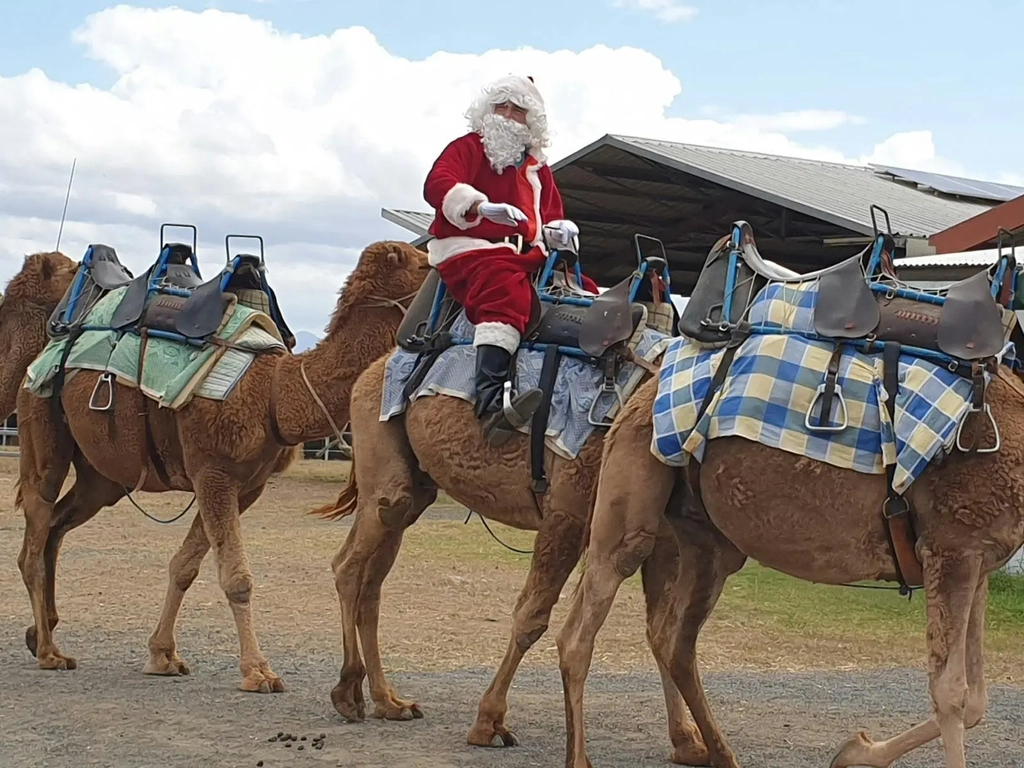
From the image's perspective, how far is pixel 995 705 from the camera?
7645 mm

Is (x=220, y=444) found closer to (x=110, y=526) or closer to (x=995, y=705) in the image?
(x=995, y=705)

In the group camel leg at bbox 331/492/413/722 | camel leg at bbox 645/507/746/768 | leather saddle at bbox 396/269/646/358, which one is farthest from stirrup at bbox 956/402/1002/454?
camel leg at bbox 331/492/413/722

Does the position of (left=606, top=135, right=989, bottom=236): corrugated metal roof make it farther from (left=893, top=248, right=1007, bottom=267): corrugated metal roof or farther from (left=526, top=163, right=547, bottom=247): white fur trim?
(left=526, top=163, right=547, bottom=247): white fur trim

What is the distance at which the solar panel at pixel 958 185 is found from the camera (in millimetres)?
20594

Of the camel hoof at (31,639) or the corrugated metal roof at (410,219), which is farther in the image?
the corrugated metal roof at (410,219)

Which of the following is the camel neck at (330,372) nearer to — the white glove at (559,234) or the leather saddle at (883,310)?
the white glove at (559,234)

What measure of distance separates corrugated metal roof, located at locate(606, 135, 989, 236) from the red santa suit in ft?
28.1

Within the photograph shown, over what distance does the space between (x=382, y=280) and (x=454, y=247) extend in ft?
3.92

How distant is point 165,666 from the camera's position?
8.07 m

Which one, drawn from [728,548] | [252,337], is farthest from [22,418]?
[728,548]

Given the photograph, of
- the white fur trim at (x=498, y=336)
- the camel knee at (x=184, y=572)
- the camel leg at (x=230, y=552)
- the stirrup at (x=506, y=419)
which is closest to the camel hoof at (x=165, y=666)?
the camel knee at (x=184, y=572)

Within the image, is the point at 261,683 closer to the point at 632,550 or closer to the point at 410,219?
the point at 632,550

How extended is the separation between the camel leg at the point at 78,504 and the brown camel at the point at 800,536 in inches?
170

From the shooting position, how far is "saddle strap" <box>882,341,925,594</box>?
181 inches
